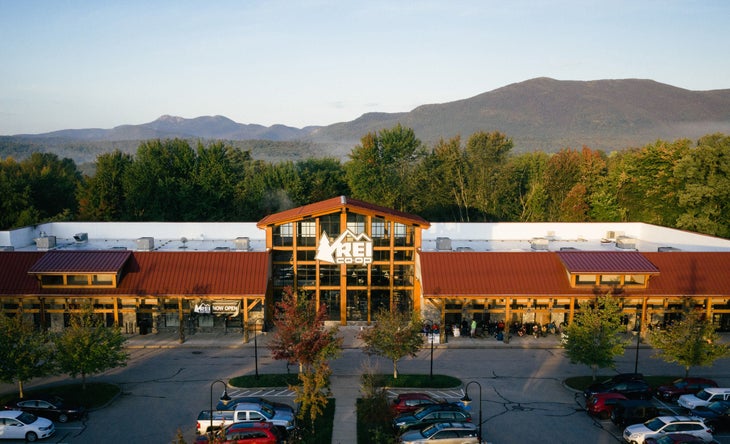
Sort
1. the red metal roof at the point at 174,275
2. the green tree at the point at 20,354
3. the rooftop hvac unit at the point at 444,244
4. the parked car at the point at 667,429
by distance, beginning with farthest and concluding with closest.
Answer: the rooftop hvac unit at the point at 444,244
the red metal roof at the point at 174,275
the green tree at the point at 20,354
the parked car at the point at 667,429

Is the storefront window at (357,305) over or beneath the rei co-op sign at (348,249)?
beneath

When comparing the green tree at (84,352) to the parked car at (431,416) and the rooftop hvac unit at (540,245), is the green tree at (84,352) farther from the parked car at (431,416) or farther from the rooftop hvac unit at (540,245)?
the rooftop hvac unit at (540,245)

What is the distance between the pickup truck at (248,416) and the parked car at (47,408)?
262 inches

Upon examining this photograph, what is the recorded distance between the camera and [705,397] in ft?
98.6

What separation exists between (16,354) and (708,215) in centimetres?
→ 6473

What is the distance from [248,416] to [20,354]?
12.7 m

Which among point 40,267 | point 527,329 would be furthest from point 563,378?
point 40,267

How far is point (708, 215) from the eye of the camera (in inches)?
2469

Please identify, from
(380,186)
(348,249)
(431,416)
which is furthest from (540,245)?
(380,186)

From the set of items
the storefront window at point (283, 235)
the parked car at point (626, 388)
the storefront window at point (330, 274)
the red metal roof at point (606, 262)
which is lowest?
the parked car at point (626, 388)

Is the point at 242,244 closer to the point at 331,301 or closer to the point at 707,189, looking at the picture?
the point at 331,301

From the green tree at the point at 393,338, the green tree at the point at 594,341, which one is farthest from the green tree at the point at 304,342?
the green tree at the point at 594,341

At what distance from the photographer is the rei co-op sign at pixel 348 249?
4231cm

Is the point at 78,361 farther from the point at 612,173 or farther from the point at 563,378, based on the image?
the point at 612,173
